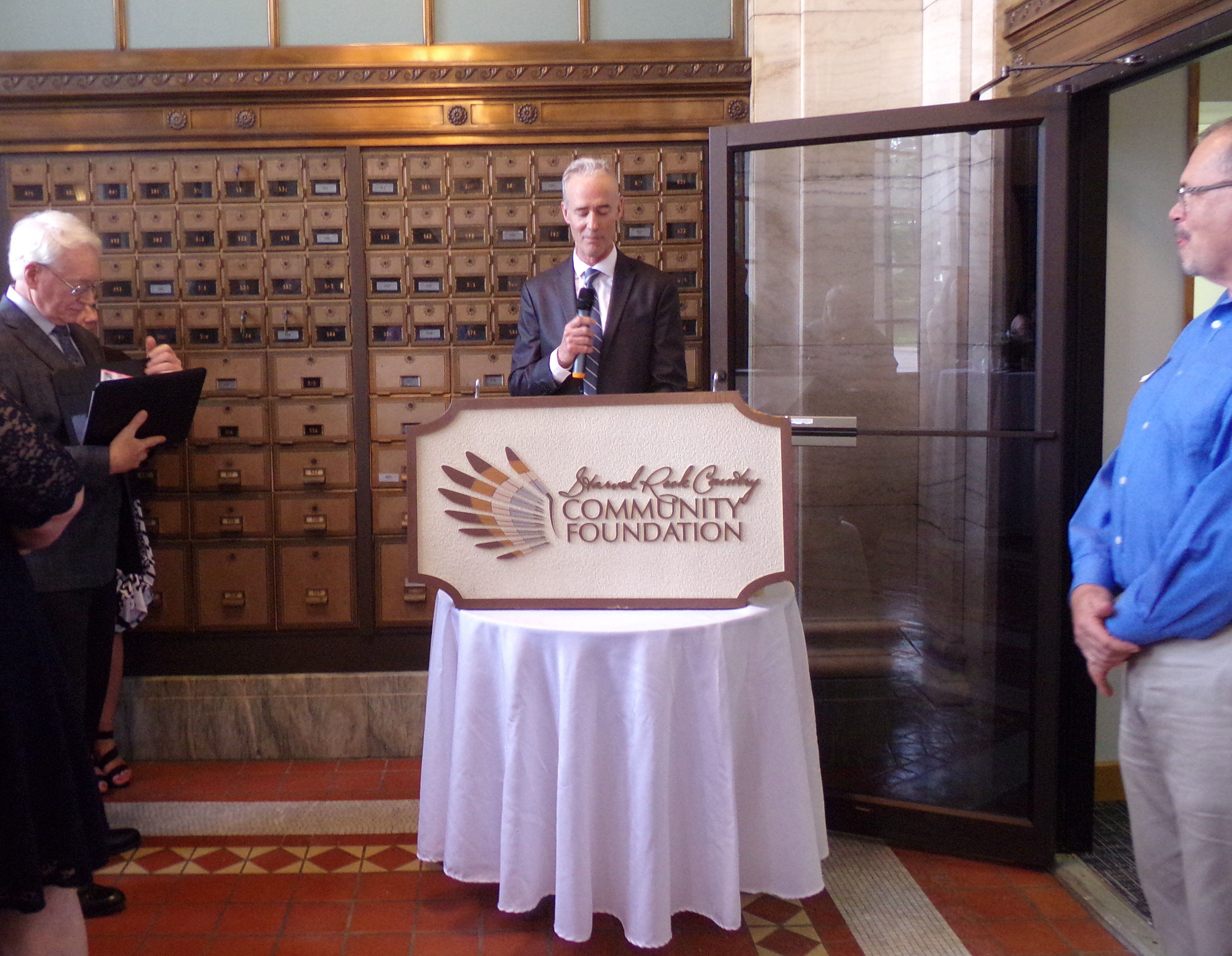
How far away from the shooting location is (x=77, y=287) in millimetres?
2564

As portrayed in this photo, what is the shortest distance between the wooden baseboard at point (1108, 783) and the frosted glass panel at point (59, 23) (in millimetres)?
3868

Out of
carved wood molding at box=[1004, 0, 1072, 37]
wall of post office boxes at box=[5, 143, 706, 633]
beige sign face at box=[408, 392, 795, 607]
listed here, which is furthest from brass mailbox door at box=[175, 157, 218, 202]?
carved wood molding at box=[1004, 0, 1072, 37]

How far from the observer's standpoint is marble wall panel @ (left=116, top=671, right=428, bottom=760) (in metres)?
3.53

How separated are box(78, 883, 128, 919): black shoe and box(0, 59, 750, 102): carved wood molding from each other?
2.46 metres

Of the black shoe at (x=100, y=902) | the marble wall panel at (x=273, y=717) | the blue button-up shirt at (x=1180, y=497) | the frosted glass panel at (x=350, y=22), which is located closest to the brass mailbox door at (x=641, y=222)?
the frosted glass panel at (x=350, y=22)

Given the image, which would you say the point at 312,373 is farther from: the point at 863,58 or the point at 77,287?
the point at 863,58

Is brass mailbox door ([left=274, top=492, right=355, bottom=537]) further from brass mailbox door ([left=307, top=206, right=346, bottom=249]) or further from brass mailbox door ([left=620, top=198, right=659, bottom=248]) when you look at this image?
brass mailbox door ([left=620, top=198, right=659, bottom=248])

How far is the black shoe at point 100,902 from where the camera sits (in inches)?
95.7

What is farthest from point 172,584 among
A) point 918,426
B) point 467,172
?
point 918,426

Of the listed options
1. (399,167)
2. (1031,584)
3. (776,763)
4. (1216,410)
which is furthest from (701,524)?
(399,167)

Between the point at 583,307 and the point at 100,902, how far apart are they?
1.83 m

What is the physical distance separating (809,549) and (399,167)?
188cm

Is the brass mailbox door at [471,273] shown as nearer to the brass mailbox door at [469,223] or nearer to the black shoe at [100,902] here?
the brass mailbox door at [469,223]

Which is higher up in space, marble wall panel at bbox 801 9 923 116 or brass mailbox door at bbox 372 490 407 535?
marble wall panel at bbox 801 9 923 116
